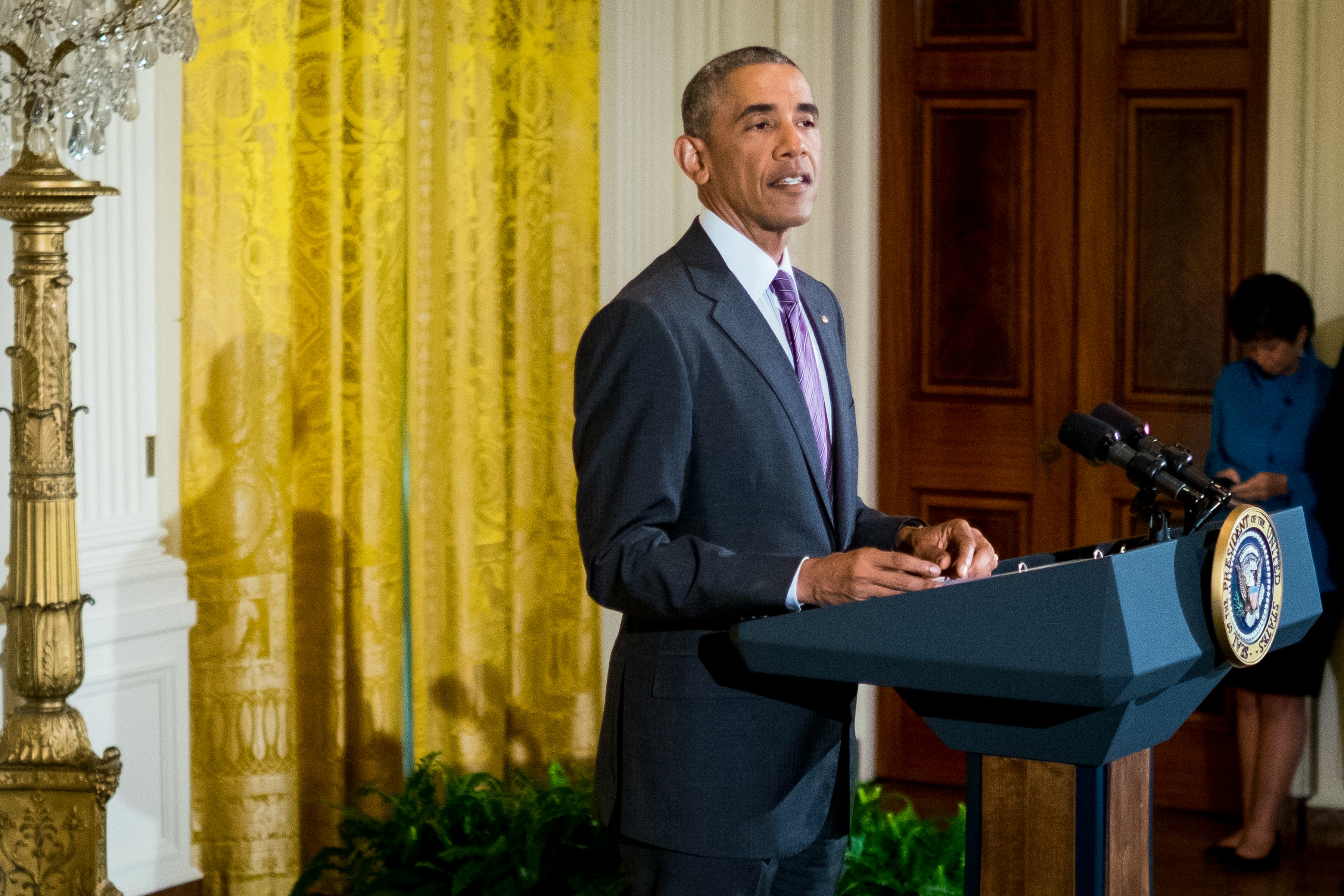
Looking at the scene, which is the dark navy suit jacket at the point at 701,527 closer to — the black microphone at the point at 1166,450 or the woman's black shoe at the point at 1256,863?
the black microphone at the point at 1166,450

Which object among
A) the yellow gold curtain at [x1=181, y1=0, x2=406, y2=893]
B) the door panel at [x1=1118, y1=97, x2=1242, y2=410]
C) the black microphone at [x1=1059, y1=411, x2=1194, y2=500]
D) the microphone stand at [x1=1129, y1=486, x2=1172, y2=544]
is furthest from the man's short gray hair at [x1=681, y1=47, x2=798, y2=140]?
the door panel at [x1=1118, y1=97, x2=1242, y2=410]

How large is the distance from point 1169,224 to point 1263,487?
93 centimetres

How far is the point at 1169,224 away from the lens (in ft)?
14.5

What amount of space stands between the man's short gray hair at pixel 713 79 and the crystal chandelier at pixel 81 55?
3.32 ft

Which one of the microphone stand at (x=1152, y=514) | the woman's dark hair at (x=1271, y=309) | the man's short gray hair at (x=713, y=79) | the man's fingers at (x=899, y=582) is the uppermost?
the man's short gray hair at (x=713, y=79)

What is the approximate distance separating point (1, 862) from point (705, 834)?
54.5 inches

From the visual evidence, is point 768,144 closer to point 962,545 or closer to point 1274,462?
point 962,545

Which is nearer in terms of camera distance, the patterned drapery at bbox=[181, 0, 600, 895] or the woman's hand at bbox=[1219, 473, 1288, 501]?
the patterned drapery at bbox=[181, 0, 600, 895]

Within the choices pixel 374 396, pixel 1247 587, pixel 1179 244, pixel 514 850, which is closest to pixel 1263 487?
pixel 1179 244

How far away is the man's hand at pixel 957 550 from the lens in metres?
1.53

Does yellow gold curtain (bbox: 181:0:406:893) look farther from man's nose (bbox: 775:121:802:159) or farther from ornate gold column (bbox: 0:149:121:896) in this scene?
man's nose (bbox: 775:121:802:159)

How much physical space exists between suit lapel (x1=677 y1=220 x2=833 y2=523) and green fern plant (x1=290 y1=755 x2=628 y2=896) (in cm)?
164

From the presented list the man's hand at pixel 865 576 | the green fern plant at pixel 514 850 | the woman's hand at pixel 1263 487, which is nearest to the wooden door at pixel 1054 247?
the woman's hand at pixel 1263 487

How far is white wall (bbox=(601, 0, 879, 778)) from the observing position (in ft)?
14.0
